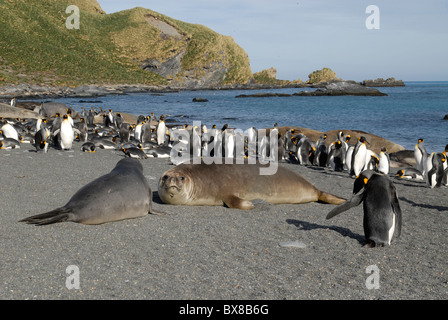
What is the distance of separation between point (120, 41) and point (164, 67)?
15969 mm

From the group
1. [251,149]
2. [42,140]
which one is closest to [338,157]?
[251,149]

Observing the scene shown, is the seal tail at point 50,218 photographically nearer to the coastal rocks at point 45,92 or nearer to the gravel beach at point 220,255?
the gravel beach at point 220,255

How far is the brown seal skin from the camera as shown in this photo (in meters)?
7.41

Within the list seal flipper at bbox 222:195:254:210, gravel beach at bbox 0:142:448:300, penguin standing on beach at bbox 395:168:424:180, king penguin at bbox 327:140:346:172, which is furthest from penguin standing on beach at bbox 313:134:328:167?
seal flipper at bbox 222:195:254:210

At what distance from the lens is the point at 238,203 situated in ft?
24.1

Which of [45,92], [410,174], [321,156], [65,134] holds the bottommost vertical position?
[410,174]

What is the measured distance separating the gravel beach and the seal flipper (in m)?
0.14

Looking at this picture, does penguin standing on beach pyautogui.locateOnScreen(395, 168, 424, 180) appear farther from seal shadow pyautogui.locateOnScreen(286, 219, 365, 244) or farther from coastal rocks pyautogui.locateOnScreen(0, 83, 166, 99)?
coastal rocks pyautogui.locateOnScreen(0, 83, 166, 99)

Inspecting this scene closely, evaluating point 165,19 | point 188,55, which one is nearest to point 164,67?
point 188,55

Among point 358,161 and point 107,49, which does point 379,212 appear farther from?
point 107,49

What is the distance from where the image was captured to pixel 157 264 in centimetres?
480

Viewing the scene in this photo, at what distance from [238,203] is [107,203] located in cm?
226

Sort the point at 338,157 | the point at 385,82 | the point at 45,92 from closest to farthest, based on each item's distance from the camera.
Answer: the point at 338,157
the point at 45,92
the point at 385,82
